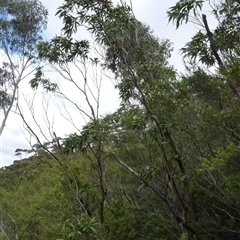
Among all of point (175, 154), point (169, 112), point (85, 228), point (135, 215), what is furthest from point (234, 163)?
point (135, 215)

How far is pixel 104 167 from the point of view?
21.6 feet

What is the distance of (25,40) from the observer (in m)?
14.6

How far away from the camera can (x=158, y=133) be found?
454 cm

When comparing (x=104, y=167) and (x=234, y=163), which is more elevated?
(x=104, y=167)

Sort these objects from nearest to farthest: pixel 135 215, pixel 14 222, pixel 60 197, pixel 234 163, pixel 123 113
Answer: pixel 234 163 < pixel 123 113 < pixel 135 215 < pixel 60 197 < pixel 14 222

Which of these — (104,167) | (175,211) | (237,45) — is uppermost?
(237,45)

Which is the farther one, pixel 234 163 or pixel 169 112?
pixel 169 112

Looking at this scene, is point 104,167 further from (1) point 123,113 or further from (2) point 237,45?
(2) point 237,45

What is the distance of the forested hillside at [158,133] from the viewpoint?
171 inches

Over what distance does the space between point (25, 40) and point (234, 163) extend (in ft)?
41.1

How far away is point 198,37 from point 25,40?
37.9 ft

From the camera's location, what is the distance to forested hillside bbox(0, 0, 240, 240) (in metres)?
4.35

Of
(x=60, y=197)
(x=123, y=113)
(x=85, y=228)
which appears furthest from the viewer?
(x=60, y=197)

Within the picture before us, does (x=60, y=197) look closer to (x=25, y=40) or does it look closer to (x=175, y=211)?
(x=175, y=211)
